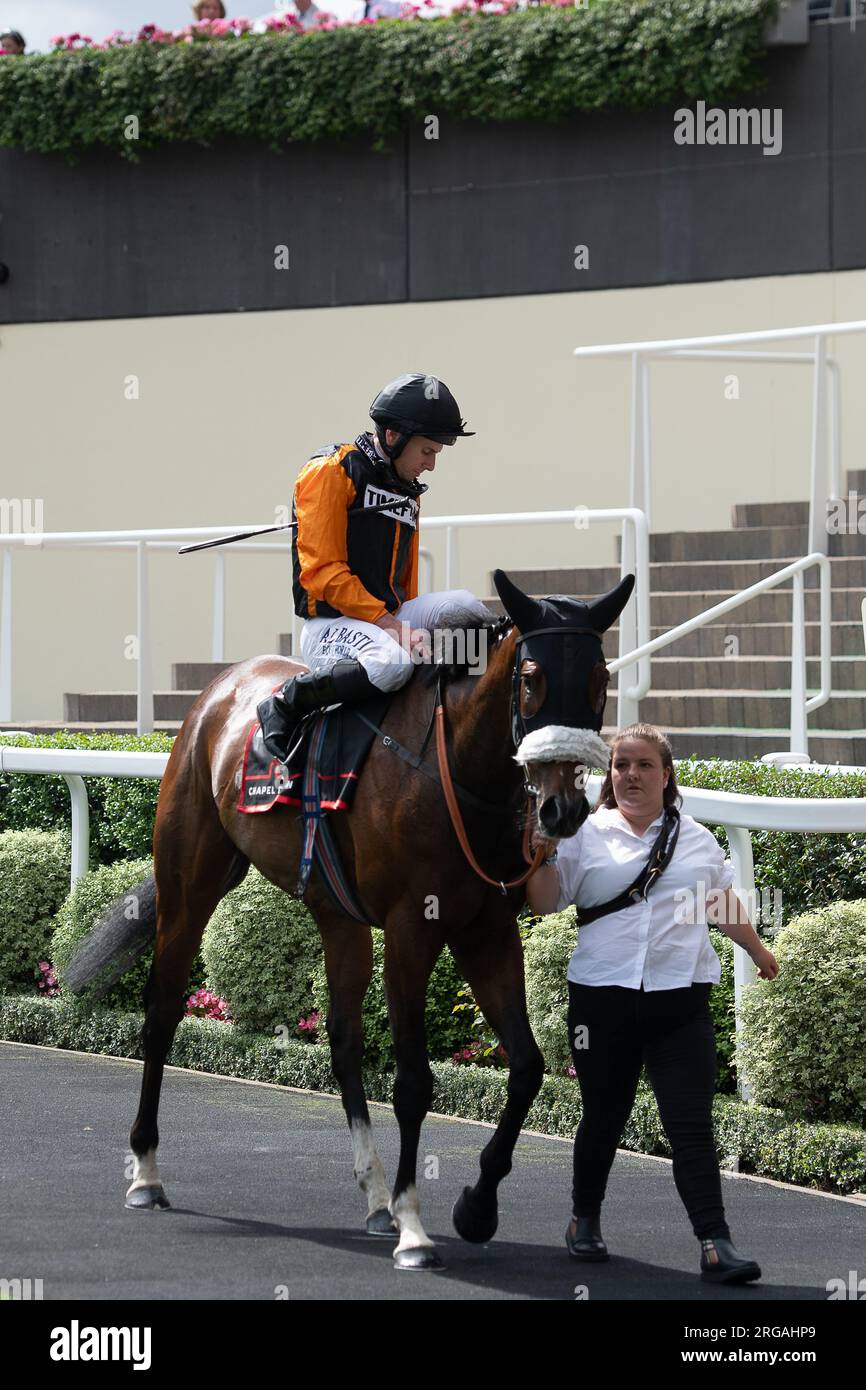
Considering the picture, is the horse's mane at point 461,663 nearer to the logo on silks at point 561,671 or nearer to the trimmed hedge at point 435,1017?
the logo on silks at point 561,671

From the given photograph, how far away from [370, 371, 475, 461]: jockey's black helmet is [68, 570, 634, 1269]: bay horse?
66 cm

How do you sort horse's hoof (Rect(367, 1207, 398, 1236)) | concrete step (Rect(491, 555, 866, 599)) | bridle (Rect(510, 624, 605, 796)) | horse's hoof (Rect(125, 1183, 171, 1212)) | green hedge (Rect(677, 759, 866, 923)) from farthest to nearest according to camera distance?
concrete step (Rect(491, 555, 866, 599)) < green hedge (Rect(677, 759, 866, 923)) < horse's hoof (Rect(125, 1183, 171, 1212)) < horse's hoof (Rect(367, 1207, 398, 1236)) < bridle (Rect(510, 624, 605, 796))

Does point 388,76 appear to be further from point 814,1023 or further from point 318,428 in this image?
point 814,1023

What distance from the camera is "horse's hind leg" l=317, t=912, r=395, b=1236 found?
523 centimetres

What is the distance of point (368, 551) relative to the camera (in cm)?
546

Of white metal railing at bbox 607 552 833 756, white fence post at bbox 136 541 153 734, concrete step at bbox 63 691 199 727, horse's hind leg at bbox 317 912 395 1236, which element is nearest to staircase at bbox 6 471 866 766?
white metal railing at bbox 607 552 833 756

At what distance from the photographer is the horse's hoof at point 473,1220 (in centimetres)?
493

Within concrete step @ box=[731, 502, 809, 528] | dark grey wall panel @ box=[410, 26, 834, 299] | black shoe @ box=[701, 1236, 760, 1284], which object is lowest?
black shoe @ box=[701, 1236, 760, 1284]

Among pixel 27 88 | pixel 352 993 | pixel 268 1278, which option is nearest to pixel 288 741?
pixel 352 993

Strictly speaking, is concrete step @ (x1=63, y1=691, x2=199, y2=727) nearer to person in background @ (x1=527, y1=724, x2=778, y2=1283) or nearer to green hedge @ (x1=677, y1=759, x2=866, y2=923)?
green hedge @ (x1=677, y1=759, x2=866, y2=923)

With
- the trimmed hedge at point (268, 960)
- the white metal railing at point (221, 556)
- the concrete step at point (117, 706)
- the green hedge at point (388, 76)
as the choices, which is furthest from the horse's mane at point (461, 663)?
the green hedge at point (388, 76)

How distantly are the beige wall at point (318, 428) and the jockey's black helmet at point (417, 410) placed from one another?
299 inches

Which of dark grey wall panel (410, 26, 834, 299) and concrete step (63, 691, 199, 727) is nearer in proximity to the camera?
concrete step (63, 691, 199, 727)

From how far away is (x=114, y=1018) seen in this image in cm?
810
